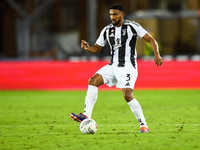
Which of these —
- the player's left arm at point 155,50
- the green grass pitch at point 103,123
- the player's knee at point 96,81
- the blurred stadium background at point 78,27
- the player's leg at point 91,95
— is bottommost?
the blurred stadium background at point 78,27

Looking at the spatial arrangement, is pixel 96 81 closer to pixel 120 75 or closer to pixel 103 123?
pixel 120 75

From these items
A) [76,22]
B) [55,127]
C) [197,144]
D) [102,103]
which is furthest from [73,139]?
[76,22]

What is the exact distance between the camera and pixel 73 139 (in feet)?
19.9

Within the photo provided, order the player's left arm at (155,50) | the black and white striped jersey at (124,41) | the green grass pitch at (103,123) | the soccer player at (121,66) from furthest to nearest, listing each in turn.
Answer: the black and white striped jersey at (124,41) → the soccer player at (121,66) → the player's left arm at (155,50) → the green grass pitch at (103,123)

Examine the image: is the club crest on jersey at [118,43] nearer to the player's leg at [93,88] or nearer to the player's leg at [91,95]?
the player's leg at [93,88]

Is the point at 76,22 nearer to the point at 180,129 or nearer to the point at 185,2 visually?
the point at 185,2

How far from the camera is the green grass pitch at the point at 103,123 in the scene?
5711 mm

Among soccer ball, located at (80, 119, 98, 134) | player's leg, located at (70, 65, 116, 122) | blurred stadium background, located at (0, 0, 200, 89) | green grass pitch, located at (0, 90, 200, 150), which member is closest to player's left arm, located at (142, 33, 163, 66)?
player's leg, located at (70, 65, 116, 122)

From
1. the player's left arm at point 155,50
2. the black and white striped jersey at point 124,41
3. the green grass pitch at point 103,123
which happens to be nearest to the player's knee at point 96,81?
the black and white striped jersey at point 124,41

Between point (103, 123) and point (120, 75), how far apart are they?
1.44 metres

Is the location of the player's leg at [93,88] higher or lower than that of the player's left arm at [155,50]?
lower

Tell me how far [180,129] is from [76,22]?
116ft

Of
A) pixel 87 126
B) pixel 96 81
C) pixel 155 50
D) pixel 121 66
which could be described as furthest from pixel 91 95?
pixel 155 50

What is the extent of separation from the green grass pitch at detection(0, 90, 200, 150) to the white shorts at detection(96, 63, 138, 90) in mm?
796
